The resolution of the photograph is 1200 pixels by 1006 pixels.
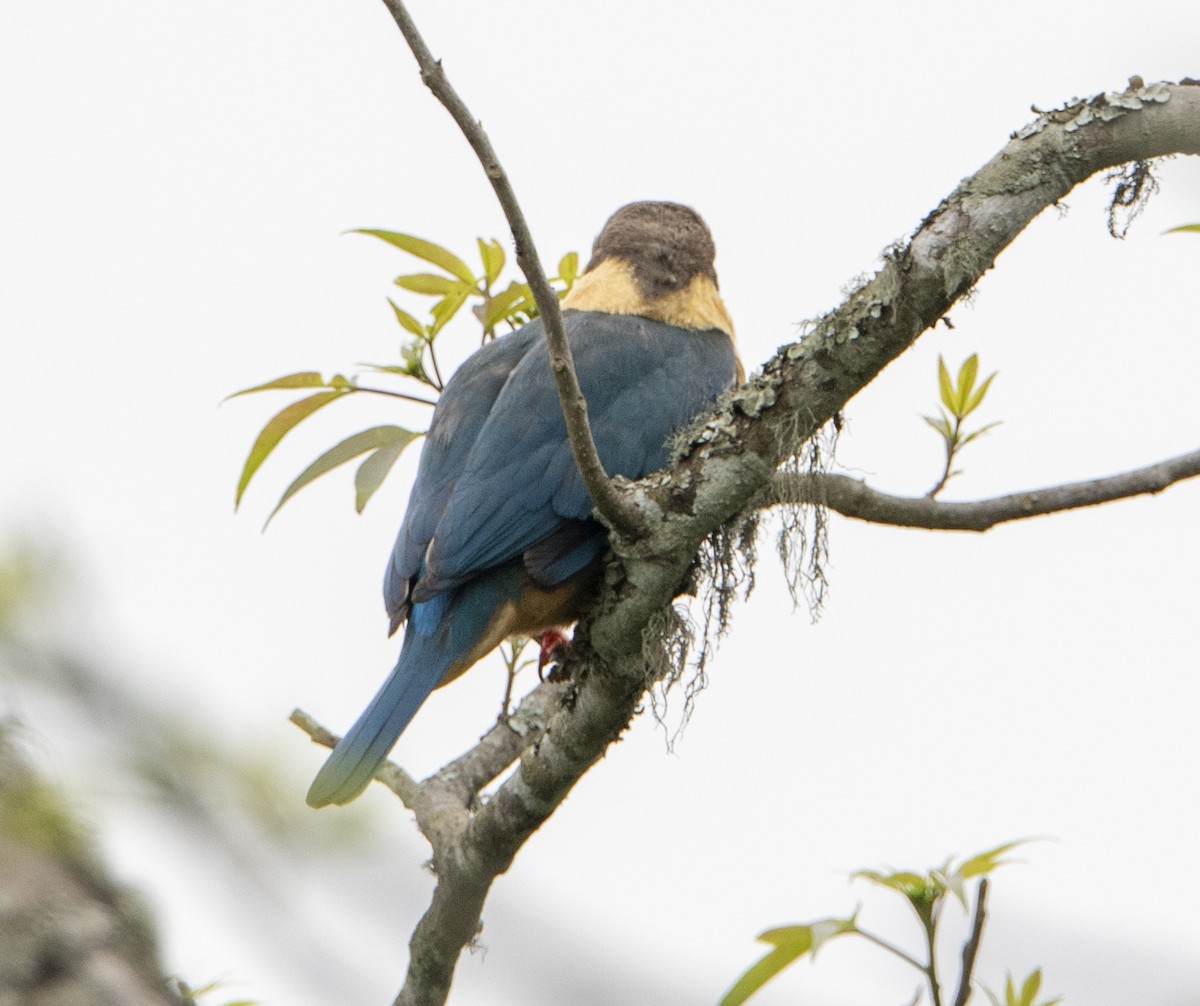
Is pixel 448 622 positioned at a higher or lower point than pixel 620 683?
higher

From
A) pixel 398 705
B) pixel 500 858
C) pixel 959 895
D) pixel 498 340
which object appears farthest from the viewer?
pixel 498 340

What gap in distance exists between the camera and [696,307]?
12.5ft

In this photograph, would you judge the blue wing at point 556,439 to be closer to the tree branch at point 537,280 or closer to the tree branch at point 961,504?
the tree branch at point 961,504

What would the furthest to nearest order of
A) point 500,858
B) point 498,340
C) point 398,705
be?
point 498,340, point 398,705, point 500,858

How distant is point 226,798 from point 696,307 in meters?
3.17

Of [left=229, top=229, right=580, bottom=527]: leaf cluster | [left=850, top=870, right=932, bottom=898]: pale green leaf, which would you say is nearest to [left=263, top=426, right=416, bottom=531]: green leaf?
[left=229, top=229, right=580, bottom=527]: leaf cluster

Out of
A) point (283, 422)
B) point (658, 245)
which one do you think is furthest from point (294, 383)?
point (658, 245)

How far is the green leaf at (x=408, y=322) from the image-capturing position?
322 cm

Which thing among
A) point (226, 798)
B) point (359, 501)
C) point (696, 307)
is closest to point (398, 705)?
point (359, 501)

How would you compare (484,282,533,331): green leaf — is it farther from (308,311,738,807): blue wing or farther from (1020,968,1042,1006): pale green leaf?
(1020,968,1042,1006): pale green leaf

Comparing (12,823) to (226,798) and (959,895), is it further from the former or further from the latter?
(959,895)

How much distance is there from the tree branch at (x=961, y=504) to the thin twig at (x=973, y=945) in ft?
3.03

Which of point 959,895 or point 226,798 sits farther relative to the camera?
point 959,895

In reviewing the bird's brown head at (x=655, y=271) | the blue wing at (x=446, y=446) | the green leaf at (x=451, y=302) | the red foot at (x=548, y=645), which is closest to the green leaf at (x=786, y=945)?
the red foot at (x=548, y=645)
